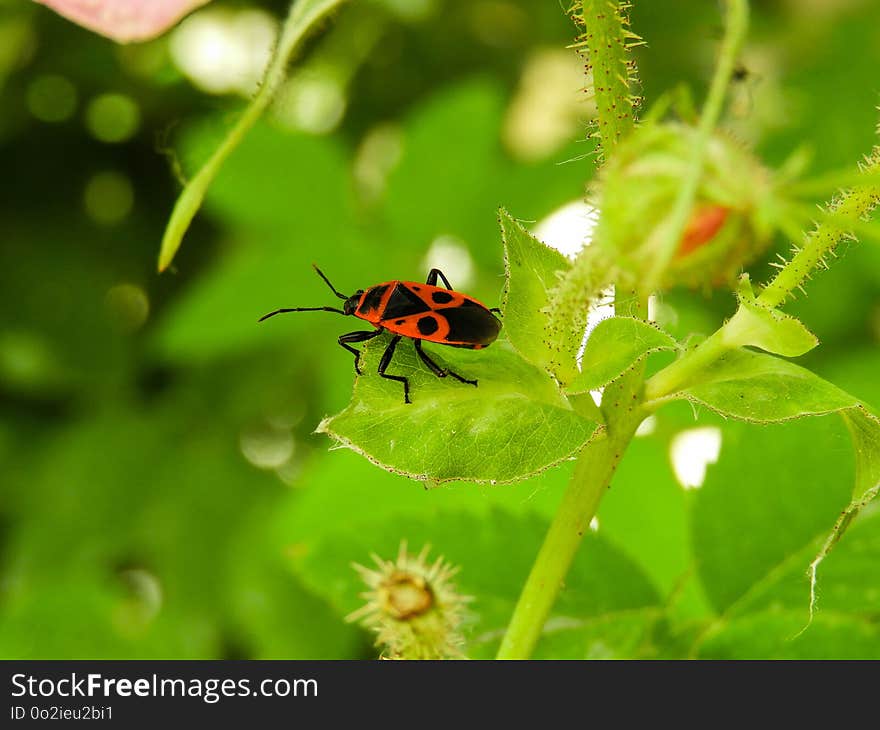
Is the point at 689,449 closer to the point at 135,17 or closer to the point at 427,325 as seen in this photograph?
the point at 427,325

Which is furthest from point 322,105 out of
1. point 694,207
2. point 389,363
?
point 694,207

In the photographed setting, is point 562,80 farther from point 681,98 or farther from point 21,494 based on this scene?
point 681,98

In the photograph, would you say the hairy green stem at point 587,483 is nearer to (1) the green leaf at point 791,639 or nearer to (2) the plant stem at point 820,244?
(2) the plant stem at point 820,244

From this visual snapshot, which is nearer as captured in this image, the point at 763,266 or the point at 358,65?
the point at 763,266

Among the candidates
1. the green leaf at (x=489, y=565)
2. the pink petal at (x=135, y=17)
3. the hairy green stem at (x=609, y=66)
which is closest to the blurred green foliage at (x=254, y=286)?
the green leaf at (x=489, y=565)
